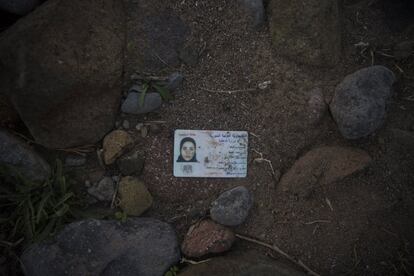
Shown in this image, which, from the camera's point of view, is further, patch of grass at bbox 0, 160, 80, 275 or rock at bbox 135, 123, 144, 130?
rock at bbox 135, 123, 144, 130

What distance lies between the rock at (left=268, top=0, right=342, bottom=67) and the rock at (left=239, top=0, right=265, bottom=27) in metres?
0.07

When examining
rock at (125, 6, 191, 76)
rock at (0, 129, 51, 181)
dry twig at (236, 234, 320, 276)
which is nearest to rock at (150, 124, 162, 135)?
rock at (125, 6, 191, 76)

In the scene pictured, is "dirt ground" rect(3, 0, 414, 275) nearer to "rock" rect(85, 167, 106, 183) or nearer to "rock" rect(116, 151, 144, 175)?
"rock" rect(116, 151, 144, 175)

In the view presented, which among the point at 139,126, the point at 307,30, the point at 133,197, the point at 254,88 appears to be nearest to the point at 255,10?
the point at 307,30

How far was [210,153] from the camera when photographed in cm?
263

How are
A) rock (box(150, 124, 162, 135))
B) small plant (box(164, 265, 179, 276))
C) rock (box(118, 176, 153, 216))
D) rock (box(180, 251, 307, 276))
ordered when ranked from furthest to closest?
rock (box(150, 124, 162, 135)), rock (box(118, 176, 153, 216)), small plant (box(164, 265, 179, 276)), rock (box(180, 251, 307, 276))

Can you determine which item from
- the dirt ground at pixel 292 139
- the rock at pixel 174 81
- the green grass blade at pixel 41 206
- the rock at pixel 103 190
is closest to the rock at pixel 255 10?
the dirt ground at pixel 292 139

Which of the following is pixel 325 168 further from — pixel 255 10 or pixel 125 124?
pixel 125 124

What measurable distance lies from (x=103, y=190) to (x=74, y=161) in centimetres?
28

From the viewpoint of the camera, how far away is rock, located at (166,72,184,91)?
8.54 ft

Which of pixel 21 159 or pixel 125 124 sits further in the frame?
pixel 125 124

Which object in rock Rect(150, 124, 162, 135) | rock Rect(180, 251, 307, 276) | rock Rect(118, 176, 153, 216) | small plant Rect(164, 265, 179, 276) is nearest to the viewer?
rock Rect(180, 251, 307, 276)

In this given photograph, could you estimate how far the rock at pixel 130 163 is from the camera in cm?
258

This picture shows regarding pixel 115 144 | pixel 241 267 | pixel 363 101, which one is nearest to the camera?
pixel 241 267
